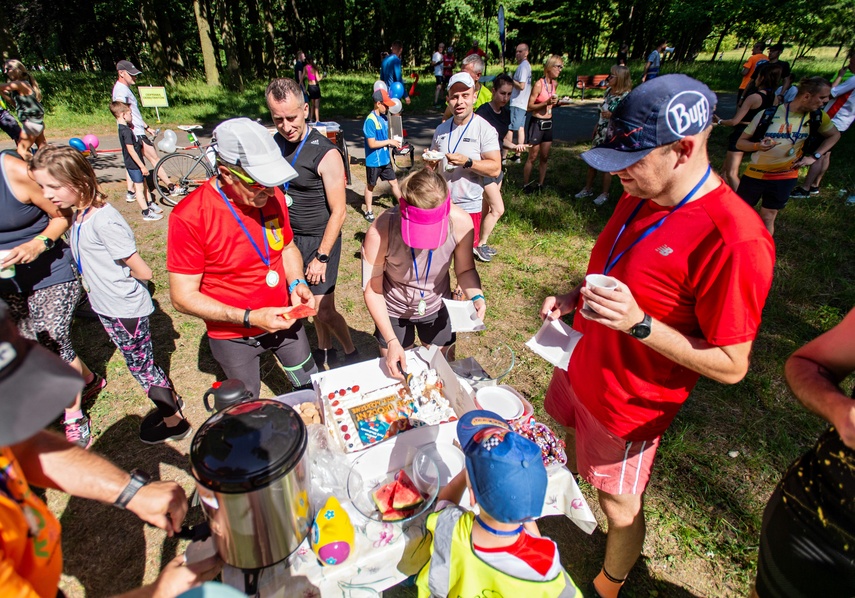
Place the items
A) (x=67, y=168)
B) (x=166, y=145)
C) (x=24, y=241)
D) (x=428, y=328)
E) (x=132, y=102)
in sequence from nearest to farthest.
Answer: (x=67, y=168), (x=24, y=241), (x=428, y=328), (x=166, y=145), (x=132, y=102)

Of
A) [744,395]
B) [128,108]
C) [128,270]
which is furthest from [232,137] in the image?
[128,108]

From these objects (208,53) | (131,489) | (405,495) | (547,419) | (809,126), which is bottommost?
(547,419)

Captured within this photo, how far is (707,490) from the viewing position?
9.74 ft

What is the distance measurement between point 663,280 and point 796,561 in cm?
102

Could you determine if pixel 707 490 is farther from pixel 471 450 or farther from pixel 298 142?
pixel 298 142

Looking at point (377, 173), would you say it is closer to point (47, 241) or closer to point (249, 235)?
point (47, 241)

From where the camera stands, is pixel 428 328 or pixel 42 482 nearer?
pixel 42 482

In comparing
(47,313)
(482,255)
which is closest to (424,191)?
(47,313)

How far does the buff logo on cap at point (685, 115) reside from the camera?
4.87 feet

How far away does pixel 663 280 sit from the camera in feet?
5.43

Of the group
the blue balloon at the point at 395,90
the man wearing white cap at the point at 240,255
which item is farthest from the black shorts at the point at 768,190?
the blue balloon at the point at 395,90

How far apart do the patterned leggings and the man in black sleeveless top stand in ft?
5.48

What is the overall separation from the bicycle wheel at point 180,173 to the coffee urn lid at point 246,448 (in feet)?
24.0

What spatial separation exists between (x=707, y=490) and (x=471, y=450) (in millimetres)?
2509
